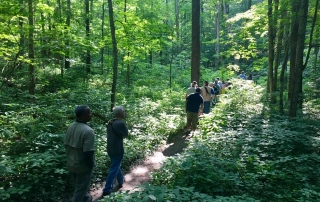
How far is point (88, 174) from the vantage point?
450cm

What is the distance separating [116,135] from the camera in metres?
5.64

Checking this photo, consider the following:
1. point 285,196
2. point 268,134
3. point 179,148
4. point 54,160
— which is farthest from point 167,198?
point 179,148

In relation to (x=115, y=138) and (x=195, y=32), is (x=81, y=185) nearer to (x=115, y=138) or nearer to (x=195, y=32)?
(x=115, y=138)

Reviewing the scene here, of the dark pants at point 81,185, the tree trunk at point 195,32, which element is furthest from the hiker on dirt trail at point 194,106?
the dark pants at point 81,185

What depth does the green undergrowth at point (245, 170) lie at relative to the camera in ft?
13.3

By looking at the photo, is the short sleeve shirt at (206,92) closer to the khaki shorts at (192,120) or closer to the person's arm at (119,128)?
the khaki shorts at (192,120)

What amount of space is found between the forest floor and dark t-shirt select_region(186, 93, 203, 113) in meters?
1.15

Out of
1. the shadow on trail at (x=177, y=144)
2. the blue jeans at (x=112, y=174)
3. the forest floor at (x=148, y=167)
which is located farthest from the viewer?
the shadow on trail at (x=177, y=144)

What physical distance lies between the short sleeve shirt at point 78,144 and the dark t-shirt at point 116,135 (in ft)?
4.16

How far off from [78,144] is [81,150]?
Answer: 0.41 ft

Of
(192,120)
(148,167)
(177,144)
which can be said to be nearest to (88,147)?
(148,167)

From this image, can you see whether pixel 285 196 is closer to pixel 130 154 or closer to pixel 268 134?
pixel 268 134

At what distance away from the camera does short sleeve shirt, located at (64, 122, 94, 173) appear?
13.9ft

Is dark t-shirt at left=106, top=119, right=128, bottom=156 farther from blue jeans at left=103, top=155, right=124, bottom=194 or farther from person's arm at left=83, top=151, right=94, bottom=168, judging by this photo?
person's arm at left=83, top=151, right=94, bottom=168
